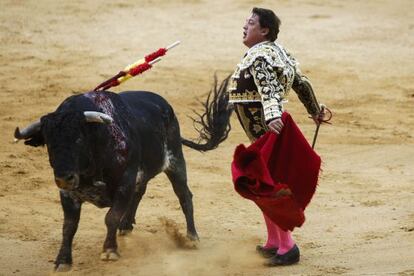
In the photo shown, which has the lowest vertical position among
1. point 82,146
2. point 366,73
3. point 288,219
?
point 366,73

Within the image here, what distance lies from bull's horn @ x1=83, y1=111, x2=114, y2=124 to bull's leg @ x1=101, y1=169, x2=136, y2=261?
0.46 meters

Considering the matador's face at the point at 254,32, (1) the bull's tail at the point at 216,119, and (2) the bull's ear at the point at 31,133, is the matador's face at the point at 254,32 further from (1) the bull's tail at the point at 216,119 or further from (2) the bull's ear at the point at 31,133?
(2) the bull's ear at the point at 31,133

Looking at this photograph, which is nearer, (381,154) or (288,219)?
(288,219)

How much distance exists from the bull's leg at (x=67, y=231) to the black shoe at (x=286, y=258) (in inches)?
47.3

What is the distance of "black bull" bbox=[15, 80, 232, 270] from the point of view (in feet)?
22.0

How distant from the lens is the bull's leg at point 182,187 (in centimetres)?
798

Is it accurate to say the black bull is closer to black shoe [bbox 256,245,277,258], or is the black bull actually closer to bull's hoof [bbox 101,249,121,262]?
bull's hoof [bbox 101,249,121,262]

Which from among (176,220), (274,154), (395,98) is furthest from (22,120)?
(274,154)

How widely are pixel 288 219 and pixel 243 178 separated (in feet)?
1.20

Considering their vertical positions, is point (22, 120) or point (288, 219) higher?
point (288, 219)

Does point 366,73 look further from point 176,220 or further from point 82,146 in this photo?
point 82,146

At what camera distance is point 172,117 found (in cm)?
802

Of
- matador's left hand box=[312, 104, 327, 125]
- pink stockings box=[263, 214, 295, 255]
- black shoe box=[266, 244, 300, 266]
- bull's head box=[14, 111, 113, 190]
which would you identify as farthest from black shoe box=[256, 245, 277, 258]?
bull's head box=[14, 111, 113, 190]

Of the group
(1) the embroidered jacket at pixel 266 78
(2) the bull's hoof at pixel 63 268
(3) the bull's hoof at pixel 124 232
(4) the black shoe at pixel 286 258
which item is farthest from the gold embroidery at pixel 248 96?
(3) the bull's hoof at pixel 124 232
